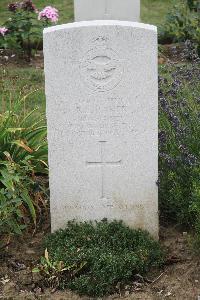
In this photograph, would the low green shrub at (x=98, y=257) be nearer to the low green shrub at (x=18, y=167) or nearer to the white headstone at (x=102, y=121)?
the white headstone at (x=102, y=121)

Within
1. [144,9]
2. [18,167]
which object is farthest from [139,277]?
[144,9]

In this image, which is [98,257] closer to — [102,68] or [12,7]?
[102,68]

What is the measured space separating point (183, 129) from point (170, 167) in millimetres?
275

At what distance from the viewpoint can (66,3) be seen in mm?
12594

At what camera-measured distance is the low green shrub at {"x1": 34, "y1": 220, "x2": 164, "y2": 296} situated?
450 cm

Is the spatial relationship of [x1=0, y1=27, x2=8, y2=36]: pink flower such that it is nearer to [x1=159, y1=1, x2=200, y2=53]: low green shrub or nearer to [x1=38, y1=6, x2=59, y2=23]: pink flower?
[x1=38, y1=6, x2=59, y2=23]: pink flower

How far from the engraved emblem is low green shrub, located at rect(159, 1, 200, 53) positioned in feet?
15.9

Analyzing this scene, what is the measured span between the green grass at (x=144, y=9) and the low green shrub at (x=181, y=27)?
1.10 meters

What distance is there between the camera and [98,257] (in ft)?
15.1

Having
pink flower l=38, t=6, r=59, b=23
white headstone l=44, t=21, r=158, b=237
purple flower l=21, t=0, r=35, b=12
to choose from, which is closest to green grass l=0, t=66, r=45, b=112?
pink flower l=38, t=6, r=59, b=23

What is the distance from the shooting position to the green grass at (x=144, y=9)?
456 inches

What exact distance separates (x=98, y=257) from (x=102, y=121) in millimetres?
848

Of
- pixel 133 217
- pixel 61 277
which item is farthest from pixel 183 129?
pixel 61 277

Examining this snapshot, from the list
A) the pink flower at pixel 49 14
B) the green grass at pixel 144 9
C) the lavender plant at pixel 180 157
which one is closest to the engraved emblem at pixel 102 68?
Answer: the lavender plant at pixel 180 157
